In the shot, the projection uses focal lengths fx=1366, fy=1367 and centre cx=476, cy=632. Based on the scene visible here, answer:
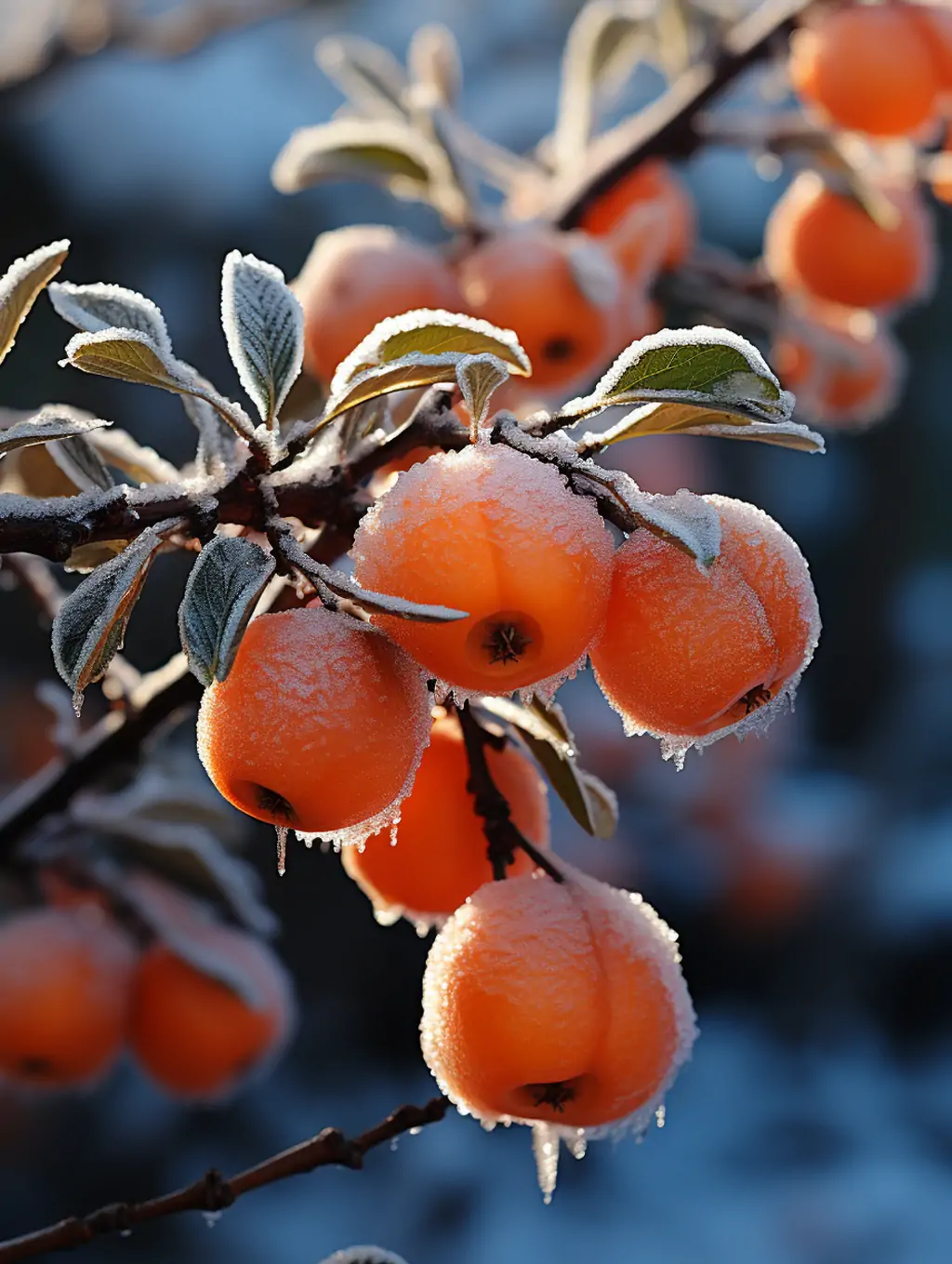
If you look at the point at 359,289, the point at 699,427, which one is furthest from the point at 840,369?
the point at 699,427

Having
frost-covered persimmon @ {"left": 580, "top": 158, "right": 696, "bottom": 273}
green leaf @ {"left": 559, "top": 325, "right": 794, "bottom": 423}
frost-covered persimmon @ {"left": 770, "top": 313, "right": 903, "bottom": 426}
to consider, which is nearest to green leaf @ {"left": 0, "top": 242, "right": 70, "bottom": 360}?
green leaf @ {"left": 559, "top": 325, "right": 794, "bottom": 423}

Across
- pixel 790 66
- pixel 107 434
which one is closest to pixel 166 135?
pixel 790 66

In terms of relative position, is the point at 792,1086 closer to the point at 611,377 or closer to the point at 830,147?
the point at 830,147

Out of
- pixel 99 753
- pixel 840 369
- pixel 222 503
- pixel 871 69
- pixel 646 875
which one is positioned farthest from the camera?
pixel 646 875

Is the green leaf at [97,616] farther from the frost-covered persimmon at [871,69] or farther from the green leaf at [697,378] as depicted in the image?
the frost-covered persimmon at [871,69]

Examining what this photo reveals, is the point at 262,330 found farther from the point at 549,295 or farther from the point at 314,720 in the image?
the point at 549,295

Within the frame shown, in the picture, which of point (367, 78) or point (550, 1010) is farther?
point (367, 78)
